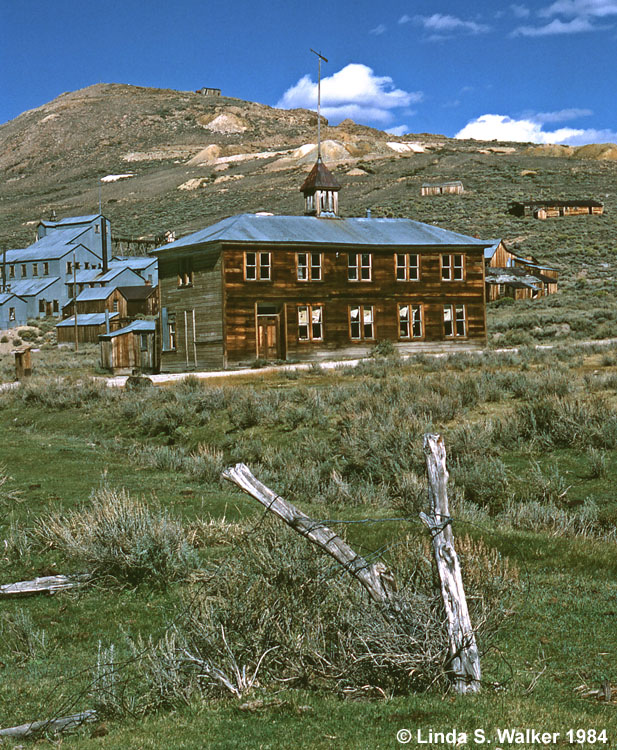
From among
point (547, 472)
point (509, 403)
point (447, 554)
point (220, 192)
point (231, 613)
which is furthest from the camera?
point (220, 192)

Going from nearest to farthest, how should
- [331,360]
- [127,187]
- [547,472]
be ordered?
[547,472]
[331,360]
[127,187]

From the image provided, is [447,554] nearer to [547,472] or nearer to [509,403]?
[547,472]

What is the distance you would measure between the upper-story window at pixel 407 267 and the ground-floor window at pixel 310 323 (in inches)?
163

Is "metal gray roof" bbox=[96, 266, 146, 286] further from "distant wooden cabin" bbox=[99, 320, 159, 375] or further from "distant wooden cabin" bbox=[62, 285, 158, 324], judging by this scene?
"distant wooden cabin" bbox=[99, 320, 159, 375]

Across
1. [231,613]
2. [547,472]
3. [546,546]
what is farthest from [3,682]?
[547,472]

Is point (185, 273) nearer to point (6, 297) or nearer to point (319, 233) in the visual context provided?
point (319, 233)

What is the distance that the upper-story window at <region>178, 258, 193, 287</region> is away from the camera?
112ft

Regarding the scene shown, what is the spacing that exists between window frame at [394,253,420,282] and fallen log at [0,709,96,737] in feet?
105

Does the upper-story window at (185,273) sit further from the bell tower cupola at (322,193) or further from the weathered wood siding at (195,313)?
the bell tower cupola at (322,193)

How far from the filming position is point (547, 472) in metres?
12.9

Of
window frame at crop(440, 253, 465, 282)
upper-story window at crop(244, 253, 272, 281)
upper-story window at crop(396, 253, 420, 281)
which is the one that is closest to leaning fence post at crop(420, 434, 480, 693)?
upper-story window at crop(244, 253, 272, 281)

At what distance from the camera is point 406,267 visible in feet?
119

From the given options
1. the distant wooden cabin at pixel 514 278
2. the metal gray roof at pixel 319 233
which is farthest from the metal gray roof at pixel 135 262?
the metal gray roof at pixel 319 233

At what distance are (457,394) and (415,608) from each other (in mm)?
13118
